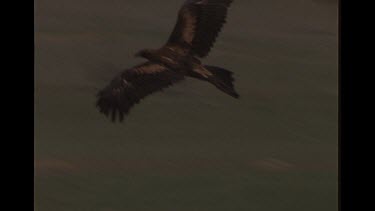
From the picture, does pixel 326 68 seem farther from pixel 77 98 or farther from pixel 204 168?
pixel 77 98

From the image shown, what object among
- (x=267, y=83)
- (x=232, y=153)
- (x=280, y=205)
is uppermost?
(x=267, y=83)

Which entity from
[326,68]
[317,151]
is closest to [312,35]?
[326,68]

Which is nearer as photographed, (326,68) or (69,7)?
(69,7)

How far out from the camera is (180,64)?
88.0 inches

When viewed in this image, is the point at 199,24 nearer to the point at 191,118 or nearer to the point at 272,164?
the point at 191,118

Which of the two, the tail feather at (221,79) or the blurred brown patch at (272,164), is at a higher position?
the tail feather at (221,79)

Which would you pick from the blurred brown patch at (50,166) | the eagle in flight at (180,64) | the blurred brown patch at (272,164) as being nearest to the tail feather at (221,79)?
the eagle in flight at (180,64)

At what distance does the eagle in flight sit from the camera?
216 centimetres

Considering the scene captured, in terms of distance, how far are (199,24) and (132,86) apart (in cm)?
29

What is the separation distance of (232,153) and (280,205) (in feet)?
0.74

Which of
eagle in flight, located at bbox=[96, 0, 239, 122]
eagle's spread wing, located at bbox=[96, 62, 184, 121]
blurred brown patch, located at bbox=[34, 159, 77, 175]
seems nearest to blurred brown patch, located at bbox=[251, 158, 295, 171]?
eagle in flight, located at bbox=[96, 0, 239, 122]

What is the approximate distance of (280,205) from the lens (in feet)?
7.41

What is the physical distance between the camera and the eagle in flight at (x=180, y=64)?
85.1 inches

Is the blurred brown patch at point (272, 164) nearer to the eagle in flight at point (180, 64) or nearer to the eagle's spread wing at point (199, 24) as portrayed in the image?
the eagle in flight at point (180, 64)
